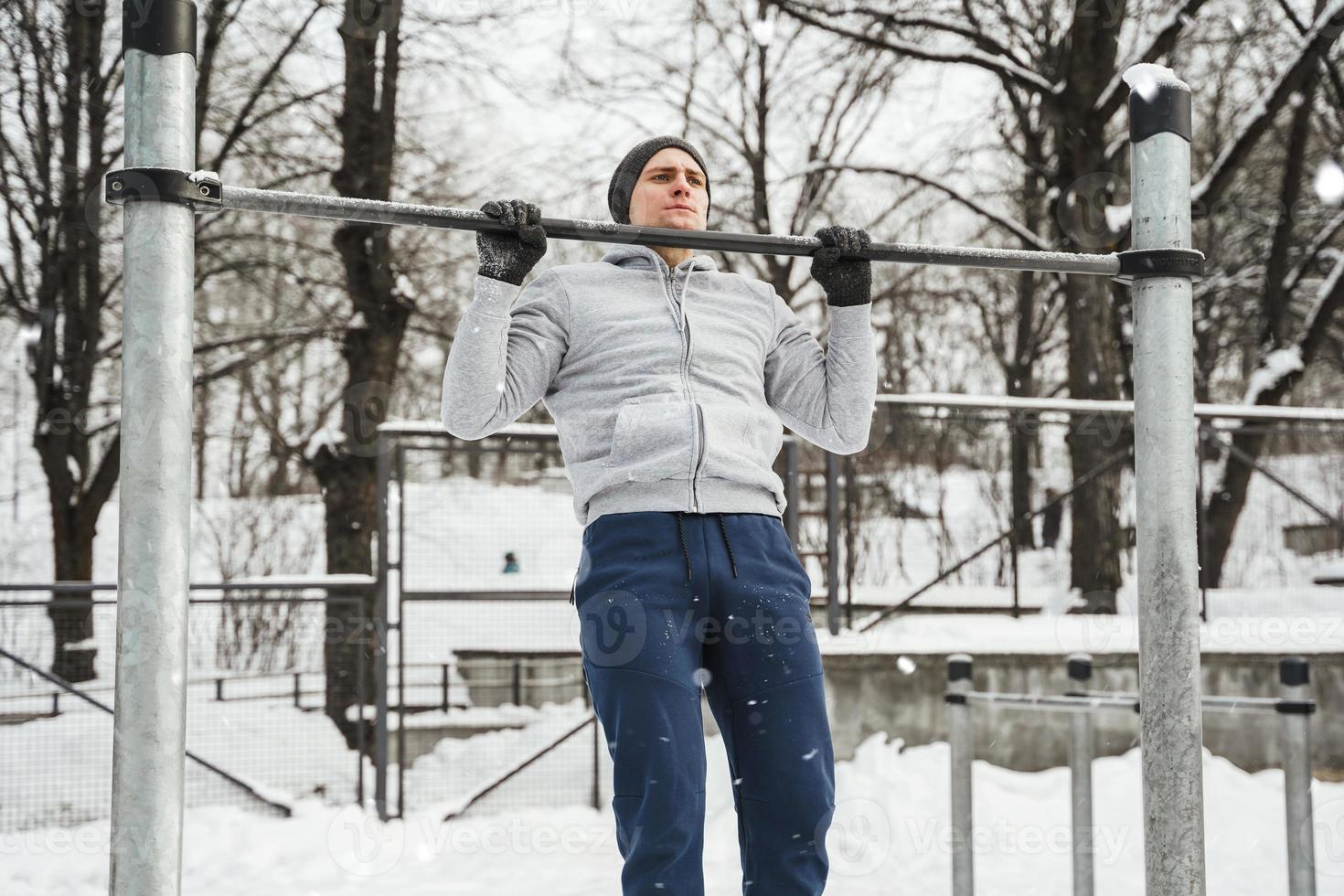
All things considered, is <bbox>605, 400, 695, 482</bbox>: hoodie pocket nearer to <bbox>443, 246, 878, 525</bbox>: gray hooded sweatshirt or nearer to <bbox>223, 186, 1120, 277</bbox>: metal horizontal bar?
<bbox>443, 246, 878, 525</bbox>: gray hooded sweatshirt

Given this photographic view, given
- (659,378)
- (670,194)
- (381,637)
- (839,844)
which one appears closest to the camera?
(659,378)

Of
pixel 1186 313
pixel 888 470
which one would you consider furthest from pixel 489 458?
pixel 1186 313

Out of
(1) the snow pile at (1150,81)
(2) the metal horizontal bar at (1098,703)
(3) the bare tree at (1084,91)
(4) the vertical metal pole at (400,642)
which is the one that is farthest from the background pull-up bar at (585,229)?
(3) the bare tree at (1084,91)

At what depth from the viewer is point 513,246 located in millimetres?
1695

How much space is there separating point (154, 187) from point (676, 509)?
825mm

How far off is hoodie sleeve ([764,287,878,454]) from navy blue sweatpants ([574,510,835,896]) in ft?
1.04

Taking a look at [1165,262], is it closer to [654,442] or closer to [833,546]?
[654,442]

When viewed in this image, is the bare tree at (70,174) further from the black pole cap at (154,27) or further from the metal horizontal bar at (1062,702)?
the black pole cap at (154,27)

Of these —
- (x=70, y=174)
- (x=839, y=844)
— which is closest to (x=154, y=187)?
(x=839, y=844)

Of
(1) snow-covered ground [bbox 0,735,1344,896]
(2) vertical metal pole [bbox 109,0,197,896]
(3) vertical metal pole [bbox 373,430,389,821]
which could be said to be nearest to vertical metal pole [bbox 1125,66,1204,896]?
(2) vertical metal pole [bbox 109,0,197,896]

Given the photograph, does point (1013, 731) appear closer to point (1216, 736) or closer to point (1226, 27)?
point (1216, 736)

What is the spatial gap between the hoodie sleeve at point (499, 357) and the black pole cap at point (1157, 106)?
3.06ft

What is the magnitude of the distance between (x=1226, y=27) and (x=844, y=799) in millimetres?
7426

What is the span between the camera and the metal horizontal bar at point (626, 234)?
154 cm
